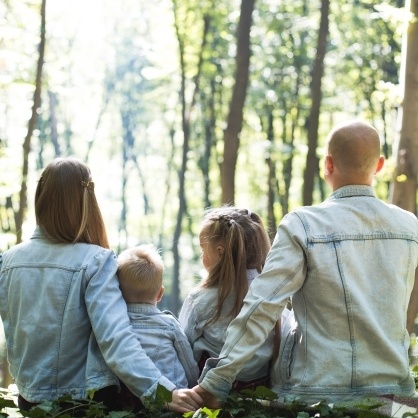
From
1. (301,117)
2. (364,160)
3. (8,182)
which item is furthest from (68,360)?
(301,117)

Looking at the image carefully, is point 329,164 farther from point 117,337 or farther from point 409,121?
point 409,121

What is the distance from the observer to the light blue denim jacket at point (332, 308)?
3500mm

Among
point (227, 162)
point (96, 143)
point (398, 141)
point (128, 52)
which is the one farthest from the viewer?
point (96, 143)

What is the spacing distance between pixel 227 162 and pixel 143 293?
6.15 meters

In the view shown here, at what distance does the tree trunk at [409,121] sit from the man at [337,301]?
12.2 ft

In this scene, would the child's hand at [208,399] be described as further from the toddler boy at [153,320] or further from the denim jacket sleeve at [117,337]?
the toddler boy at [153,320]

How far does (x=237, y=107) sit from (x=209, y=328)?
6529 mm

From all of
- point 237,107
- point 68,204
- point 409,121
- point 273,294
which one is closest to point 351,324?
point 273,294

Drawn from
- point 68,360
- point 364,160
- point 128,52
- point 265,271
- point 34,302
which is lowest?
point 68,360

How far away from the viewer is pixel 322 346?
139 inches

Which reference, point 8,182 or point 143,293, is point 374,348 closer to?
point 143,293

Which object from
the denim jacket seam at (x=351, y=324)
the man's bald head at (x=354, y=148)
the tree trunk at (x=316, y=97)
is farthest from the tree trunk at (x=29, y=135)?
the denim jacket seam at (x=351, y=324)

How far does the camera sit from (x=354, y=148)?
3666 millimetres

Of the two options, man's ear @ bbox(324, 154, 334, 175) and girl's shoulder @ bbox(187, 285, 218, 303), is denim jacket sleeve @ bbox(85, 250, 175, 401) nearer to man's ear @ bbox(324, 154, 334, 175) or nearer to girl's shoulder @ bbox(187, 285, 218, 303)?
girl's shoulder @ bbox(187, 285, 218, 303)
